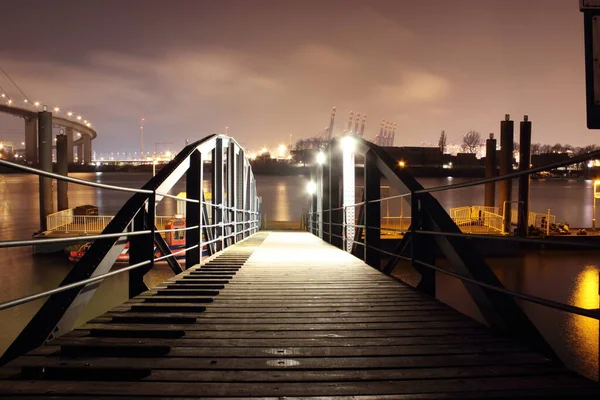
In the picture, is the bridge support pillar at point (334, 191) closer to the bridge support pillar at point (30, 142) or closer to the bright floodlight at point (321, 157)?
the bright floodlight at point (321, 157)

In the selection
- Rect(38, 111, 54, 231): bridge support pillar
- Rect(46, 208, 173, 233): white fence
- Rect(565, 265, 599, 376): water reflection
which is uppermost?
Rect(38, 111, 54, 231): bridge support pillar

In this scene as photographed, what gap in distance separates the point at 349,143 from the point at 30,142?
88.8 m

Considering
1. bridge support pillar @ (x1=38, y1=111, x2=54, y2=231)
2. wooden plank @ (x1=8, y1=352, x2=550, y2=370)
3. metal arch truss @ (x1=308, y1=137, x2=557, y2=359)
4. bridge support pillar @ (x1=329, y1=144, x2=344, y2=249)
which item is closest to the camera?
wooden plank @ (x1=8, y1=352, x2=550, y2=370)

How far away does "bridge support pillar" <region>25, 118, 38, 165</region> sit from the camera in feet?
261

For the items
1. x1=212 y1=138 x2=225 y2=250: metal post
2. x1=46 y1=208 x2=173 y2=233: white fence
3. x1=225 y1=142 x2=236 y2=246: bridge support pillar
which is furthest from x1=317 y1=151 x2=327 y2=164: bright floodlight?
x1=46 y1=208 x2=173 y2=233: white fence

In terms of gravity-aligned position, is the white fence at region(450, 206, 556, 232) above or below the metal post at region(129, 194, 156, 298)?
below

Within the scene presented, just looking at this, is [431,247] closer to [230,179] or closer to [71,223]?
[230,179]

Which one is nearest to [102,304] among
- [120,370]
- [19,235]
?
[120,370]

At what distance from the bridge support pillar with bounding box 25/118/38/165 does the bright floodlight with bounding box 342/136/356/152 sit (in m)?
84.2

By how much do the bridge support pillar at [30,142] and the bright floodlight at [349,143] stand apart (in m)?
84.2

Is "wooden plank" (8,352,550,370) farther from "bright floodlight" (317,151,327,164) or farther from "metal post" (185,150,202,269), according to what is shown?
"bright floodlight" (317,151,327,164)

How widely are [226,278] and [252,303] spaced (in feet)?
4.64

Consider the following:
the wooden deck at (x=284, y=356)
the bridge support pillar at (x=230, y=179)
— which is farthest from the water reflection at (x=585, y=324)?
the bridge support pillar at (x=230, y=179)

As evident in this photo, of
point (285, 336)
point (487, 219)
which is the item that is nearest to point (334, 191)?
point (285, 336)
